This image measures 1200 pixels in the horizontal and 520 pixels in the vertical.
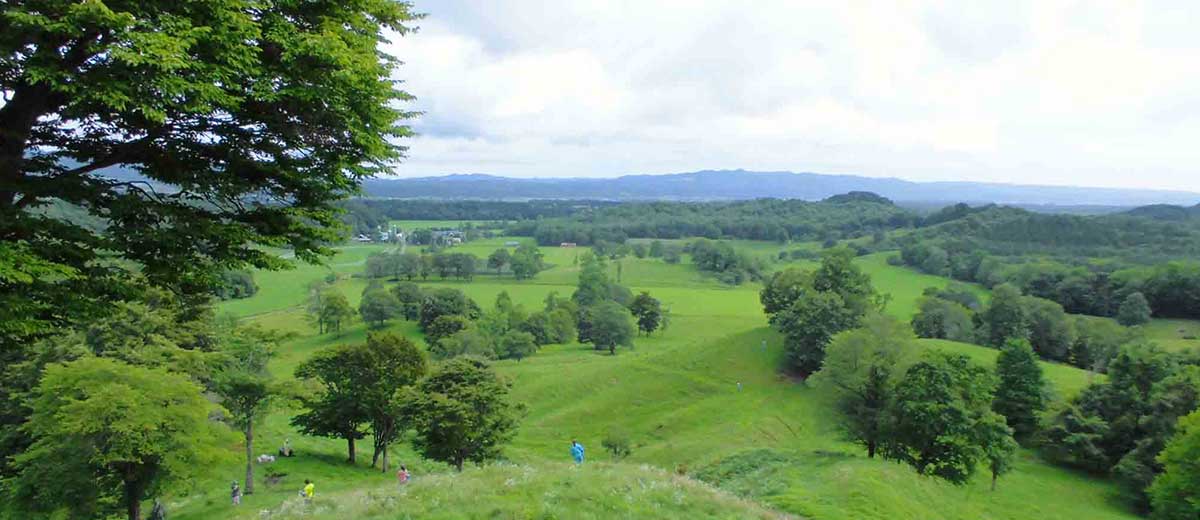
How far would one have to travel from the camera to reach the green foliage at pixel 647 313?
90.1m

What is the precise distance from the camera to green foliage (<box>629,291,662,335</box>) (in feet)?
296

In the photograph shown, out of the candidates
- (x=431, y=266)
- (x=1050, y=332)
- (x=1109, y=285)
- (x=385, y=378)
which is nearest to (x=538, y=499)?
(x=385, y=378)

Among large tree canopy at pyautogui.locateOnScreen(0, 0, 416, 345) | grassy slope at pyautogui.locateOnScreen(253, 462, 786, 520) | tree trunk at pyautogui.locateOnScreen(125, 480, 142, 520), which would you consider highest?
large tree canopy at pyautogui.locateOnScreen(0, 0, 416, 345)

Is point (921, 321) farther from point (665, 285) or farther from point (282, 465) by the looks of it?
point (282, 465)

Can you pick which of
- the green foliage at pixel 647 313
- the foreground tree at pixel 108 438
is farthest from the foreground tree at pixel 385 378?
the green foliage at pixel 647 313

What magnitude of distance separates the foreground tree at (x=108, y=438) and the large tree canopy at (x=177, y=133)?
1607 cm

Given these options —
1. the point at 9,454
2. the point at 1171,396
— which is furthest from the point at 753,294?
the point at 9,454

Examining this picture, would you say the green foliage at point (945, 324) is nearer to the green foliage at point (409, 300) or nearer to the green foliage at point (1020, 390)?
the green foliage at point (1020, 390)

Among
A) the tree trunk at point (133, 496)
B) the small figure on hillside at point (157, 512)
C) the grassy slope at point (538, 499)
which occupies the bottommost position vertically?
the small figure on hillside at point (157, 512)

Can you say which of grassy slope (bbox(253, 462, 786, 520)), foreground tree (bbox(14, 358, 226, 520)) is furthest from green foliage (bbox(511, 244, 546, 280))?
grassy slope (bbox(253, 462, 786, 520))

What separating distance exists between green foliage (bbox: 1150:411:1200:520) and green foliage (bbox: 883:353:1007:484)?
21.5 feet

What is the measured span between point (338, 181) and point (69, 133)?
2.96 m

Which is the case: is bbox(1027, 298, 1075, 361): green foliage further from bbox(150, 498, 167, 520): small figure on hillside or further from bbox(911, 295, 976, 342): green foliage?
bbox(150, 498, 167, 520): small figure on hillside

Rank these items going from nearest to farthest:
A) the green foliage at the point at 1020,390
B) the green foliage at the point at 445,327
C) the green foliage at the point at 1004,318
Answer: the green foliage at the point at 1020,390 < the green foliage at the point at 1004,318 < the green foliage at the point at 445,327
